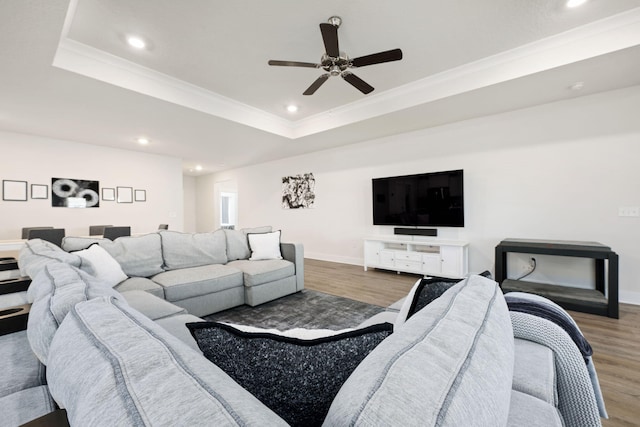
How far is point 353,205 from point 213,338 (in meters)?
4.94

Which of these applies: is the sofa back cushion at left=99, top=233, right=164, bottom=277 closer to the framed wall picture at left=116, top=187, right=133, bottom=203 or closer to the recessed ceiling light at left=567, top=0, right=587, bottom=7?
the framed wall picture at left=116, top=187, right=133, bottom=203

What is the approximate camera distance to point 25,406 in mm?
803

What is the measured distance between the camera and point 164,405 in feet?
1.18

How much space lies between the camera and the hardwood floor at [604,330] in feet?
5.27

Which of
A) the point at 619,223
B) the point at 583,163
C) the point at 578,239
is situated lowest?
the point at 578,239

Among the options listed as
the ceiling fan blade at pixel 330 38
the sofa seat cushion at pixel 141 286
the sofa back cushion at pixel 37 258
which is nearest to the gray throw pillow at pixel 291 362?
the sofa back cushion at pixel 37 258

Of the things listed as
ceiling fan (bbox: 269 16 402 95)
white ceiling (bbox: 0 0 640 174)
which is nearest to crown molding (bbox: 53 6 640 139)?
white ceiling (bbox: 0 0 640 174)

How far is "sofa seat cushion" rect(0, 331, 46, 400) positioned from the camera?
3.03 feet

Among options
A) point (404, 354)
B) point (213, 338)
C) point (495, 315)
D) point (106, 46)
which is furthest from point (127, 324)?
point (106, 46)

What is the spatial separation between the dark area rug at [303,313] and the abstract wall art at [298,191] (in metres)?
3.15

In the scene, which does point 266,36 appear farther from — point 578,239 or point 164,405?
point 578,239

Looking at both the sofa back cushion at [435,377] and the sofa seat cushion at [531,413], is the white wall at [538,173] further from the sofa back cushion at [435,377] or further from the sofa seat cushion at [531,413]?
the sofa back cushion at [435,377]

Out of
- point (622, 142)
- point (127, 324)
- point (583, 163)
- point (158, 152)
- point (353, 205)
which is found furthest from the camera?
point (158, 152)

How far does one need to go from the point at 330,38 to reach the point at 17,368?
2615 mm
